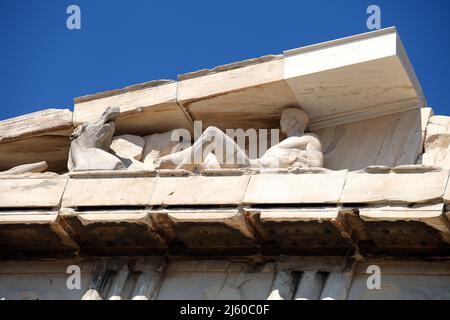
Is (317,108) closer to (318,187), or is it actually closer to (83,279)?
(318,187)

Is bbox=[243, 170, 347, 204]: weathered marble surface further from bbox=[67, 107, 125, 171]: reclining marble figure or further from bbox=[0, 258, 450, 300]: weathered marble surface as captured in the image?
bbox=[67, 107, 125, 171]: reclining marble figure

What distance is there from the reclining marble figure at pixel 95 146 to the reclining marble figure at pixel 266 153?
20.7 inches

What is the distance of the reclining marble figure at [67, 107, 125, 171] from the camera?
1463 centimetres

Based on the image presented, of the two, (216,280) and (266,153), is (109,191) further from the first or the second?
(266,153)

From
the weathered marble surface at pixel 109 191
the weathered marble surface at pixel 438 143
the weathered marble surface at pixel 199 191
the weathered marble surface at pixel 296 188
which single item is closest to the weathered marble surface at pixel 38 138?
the weathered marble surface at pixel 109 191

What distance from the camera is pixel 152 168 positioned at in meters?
14.7

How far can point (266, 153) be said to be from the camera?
14.5m

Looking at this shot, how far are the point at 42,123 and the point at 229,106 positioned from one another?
195cm

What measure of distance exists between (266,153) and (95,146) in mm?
1691

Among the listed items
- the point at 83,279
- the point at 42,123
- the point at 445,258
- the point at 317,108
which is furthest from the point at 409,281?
the point at 42,123

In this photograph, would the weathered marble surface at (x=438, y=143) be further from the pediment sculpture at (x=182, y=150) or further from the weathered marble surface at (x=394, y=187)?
the pediment sculpture at (x=182, y=150)

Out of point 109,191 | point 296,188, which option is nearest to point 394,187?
point 296,188

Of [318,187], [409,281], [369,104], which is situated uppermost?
[369,104]

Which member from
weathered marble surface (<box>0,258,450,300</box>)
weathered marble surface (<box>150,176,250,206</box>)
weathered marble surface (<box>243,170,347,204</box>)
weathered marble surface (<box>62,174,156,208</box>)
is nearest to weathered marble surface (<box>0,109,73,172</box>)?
weathered marble surface (<box>62,174,156,208</box>)
